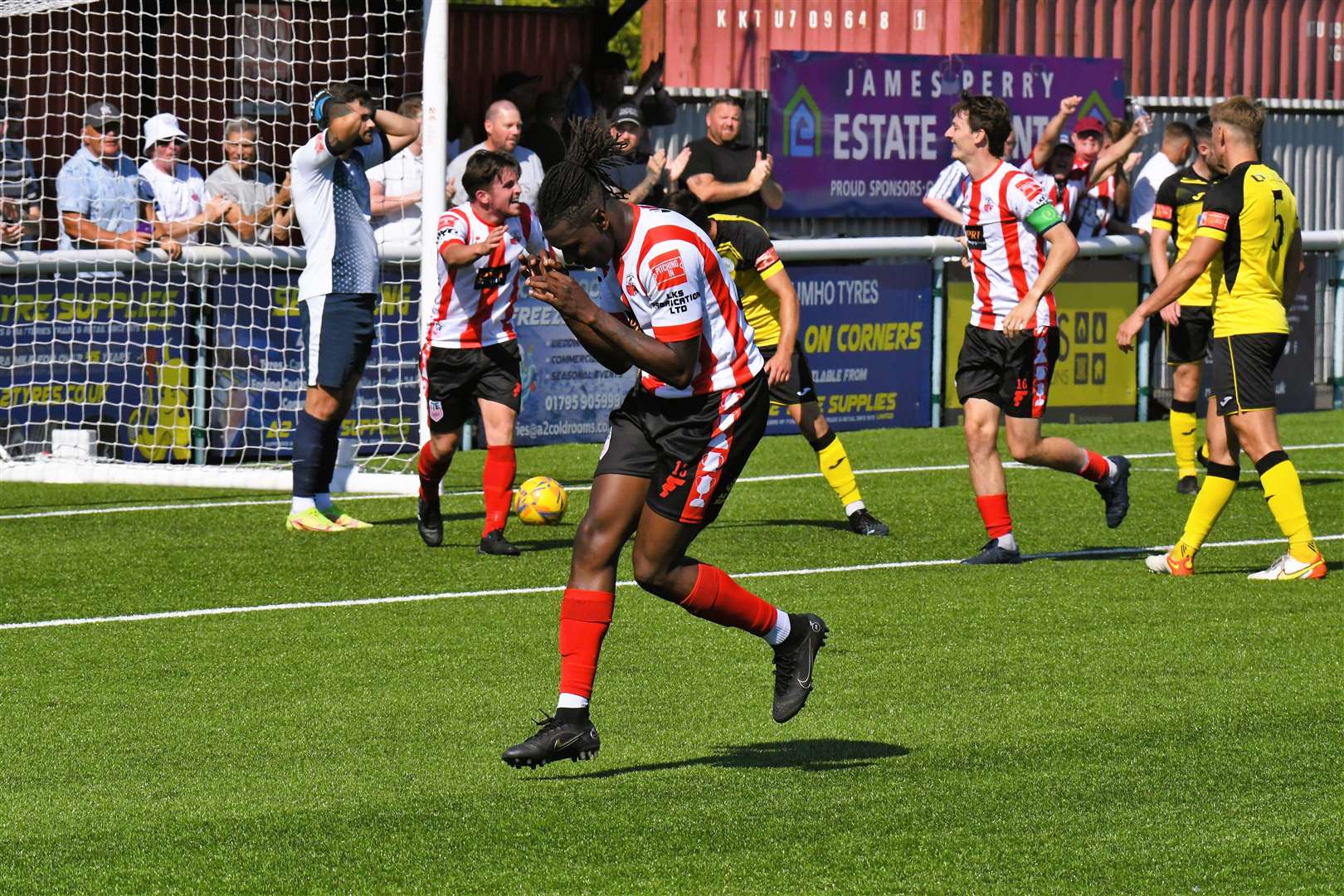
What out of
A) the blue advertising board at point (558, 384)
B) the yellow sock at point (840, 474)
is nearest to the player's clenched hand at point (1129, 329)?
the yellow sock at point (840, 474)

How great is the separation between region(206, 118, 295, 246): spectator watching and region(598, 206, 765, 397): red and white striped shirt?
7.98 metres

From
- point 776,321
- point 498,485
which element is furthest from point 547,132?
point 498,485

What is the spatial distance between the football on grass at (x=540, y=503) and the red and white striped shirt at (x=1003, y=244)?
2.63 meters

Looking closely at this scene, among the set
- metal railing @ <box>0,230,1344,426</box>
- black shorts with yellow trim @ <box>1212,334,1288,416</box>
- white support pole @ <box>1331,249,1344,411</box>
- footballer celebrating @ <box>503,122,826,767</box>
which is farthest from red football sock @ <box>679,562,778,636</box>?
white support pole @ <box>1331,249,1344,411</box>

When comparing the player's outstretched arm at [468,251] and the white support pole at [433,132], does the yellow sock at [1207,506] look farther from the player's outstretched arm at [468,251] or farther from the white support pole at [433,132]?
the white support pole at [433,132]

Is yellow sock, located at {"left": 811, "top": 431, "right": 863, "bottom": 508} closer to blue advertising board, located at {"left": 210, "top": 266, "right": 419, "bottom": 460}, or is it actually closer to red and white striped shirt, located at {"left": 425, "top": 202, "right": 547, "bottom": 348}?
red and white striped shirt, located at {"left": 425, "top": 202, "right": 547, "bottom": 348}

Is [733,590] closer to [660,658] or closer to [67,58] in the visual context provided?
[660,658]

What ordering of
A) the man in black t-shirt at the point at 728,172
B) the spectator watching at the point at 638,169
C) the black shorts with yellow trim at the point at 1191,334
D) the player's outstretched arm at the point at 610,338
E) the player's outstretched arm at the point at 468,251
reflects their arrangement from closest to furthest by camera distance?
the player's outstretched arm at the point at 610,338, the player's outstretched arm at the point at 468,251, the man in black t-shirt at the point at 728,172, the black shorts with yellow trim at the point at 1191,334, the spectator watching at the point at 638,169

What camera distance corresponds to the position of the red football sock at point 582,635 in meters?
6.32

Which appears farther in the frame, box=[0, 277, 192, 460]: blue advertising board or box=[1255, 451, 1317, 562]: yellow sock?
box=[0, 277, 192, 460]: blue advertising board

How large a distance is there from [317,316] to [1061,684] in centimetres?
552

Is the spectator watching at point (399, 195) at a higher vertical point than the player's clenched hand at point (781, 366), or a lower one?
higher

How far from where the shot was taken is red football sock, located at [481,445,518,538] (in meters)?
10.8

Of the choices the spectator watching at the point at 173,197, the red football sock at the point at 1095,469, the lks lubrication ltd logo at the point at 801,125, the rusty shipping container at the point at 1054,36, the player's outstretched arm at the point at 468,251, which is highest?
the rusty shipping container at the point at 1054,36
